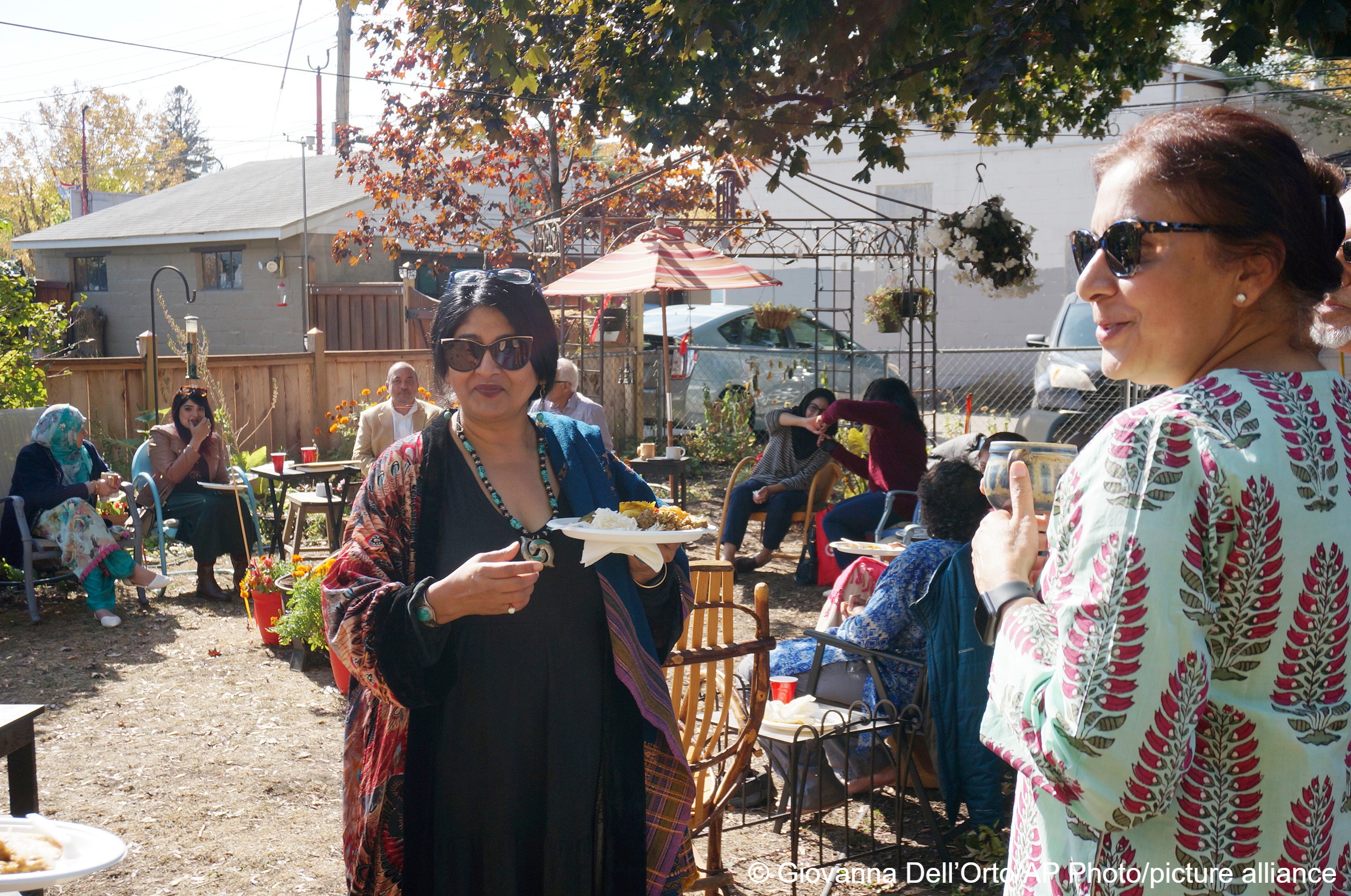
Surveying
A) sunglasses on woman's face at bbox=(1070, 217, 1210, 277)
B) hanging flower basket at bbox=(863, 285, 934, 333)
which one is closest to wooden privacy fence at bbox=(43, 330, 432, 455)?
hanging flower basket at bbox=(863, 285, 934, 333)

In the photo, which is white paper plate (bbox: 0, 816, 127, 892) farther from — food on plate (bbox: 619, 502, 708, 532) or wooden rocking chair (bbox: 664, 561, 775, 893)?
wooden rocking chair (bbox: 664, 561, 775, 893)

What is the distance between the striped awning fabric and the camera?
891 cm

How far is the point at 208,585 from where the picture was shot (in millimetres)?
7793

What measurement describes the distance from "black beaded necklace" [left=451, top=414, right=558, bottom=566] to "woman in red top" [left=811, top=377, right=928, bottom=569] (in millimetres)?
4766

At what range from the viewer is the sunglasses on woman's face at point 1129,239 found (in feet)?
3.95

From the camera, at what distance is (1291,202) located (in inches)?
46.4

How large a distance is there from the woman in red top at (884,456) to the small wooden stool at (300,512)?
3.86 metres

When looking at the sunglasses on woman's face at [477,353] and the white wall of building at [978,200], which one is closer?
the sunglasses on woman's face at [477,353]

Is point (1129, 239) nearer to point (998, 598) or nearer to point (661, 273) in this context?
point (998, 598)

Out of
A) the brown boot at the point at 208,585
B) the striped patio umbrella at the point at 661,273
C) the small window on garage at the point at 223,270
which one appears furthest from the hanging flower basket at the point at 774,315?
the small window on garage at the point at 223,270

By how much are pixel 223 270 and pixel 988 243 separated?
16878mm

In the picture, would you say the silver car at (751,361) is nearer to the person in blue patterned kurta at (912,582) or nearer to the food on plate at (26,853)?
the person in blue patterned kurta at (912,582)

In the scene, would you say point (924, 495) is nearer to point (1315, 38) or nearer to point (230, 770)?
point (1315, 38)

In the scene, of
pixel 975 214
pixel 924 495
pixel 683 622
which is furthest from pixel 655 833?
pixel 975 214
